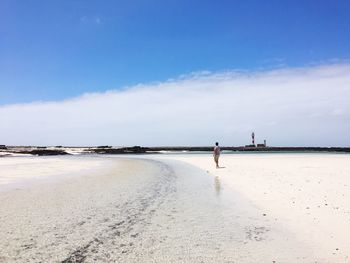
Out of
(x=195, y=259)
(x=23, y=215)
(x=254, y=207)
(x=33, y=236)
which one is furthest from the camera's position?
(x=254, y=207)

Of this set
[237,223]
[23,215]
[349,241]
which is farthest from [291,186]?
[23,215]

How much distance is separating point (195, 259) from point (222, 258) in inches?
19.4

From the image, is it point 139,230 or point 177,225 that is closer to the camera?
point 139,230

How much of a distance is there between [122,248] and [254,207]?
245 inches

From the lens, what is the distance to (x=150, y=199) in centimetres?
1546

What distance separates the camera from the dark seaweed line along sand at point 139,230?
775 centimetres

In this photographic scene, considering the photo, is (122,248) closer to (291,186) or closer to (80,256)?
(80,256)

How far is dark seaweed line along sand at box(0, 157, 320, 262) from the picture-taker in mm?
7754

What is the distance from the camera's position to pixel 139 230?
9852 mm

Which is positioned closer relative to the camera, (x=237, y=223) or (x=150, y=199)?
(x=237, y=223)

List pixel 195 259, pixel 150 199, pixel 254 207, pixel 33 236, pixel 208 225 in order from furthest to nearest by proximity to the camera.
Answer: pixel 150 199, pixel 254 207, pixel 208 225, pixel 33 236, pixel 195 259

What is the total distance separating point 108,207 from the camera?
13336 millimetres

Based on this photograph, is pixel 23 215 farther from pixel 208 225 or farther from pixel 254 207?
pixel 254 207

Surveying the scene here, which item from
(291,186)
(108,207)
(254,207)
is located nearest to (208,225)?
(254,207)
